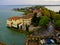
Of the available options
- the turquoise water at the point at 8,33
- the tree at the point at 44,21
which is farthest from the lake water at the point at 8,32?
the tree at the point at 44,21

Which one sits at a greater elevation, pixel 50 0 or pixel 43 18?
pixel 50 0

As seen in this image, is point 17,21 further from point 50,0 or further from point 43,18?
point 50,0

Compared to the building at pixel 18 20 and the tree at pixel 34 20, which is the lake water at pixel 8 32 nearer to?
the building at pixel 18 20

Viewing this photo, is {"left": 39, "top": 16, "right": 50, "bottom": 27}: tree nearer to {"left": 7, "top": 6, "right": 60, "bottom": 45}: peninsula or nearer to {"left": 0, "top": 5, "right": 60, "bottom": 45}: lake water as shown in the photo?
{"left": 7, "top": 6, "right": 60, "bottom": 45}: peninsula

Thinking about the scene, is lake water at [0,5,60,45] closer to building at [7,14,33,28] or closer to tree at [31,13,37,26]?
building at [7,14,33,28]

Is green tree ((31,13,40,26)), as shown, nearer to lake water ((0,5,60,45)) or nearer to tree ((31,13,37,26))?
tree ((31,13,37,26))

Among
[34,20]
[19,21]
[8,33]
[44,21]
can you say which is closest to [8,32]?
[8,33]

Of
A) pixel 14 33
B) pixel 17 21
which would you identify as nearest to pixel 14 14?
pixel 17 21

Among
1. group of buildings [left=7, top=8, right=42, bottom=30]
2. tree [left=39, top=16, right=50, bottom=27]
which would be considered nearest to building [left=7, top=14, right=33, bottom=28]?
group of buildings [left=7, top=8, right=42, bottom=30]
